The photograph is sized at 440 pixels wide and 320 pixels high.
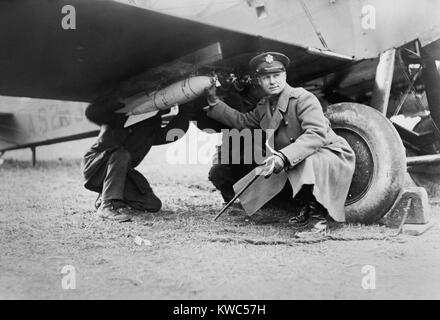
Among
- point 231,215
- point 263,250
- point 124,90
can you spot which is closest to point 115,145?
point 124,90

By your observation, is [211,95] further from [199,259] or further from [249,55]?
A: [199,259]

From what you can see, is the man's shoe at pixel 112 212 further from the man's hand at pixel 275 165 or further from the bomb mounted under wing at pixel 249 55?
the man's hand at pixel 275 165

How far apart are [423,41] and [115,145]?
3196 millimetres

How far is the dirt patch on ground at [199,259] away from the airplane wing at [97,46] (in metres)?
1.42

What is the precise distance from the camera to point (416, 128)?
557cm

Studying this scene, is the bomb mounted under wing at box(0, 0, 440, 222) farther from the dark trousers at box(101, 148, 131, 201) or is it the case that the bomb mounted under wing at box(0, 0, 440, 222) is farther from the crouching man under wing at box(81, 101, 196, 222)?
the dark trousers at box(101, 148, 131, 201)

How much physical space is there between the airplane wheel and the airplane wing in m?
0.79

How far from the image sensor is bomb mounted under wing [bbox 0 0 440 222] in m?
3.57

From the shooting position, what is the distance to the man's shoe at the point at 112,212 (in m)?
4.41

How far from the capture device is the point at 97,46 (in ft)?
12.8

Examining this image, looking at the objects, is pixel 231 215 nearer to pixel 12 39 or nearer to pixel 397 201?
pixel 397 201

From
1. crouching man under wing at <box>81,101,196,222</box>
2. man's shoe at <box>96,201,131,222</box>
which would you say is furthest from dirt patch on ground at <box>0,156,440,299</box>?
crouching man under wing at <box>81,101,196,222</box>

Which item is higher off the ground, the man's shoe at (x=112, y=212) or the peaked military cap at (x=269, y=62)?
the peaked military cap at (x=269, y=62)

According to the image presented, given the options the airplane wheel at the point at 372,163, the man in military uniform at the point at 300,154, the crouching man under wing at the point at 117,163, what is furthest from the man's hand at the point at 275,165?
the crouching man under wing at the point at 117,163
